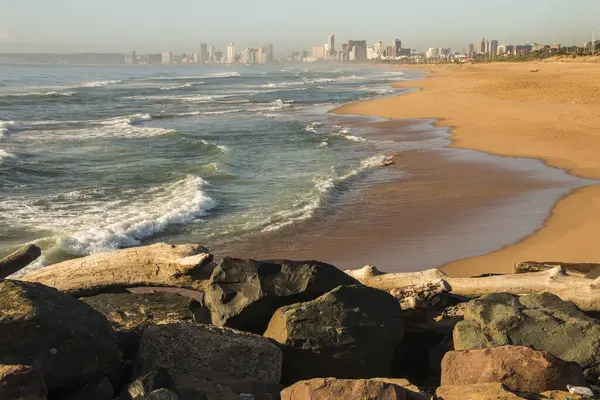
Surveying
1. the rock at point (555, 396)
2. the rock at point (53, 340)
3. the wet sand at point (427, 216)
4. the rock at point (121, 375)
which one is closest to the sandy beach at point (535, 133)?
the wet sand at point (427, 216)

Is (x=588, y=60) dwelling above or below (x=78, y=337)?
above

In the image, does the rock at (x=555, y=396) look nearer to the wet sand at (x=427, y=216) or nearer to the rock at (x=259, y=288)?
the rock at (x=259, y=288)

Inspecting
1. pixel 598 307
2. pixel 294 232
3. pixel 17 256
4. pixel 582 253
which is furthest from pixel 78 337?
→ pixel 582 253

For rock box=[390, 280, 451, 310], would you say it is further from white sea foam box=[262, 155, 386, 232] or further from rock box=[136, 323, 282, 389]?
white sea foam box=[262, 155, 386, 232]

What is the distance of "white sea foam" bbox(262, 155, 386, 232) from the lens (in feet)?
39.7

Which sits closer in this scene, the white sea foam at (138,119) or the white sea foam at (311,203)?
the white sea foam at (311,203)

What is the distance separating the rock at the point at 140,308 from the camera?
5368 mm

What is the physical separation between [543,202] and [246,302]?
33.3 feet

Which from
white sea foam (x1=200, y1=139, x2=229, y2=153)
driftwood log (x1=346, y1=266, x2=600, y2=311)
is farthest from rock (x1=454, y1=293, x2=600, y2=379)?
white sea foam (x1=200, y1=139, x2=229, y2=153)

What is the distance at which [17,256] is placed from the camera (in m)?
5.41

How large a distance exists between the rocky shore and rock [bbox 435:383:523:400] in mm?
14

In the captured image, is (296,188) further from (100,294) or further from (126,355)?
(126,355)

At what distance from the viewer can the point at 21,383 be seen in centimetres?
331

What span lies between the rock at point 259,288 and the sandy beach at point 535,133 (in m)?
Result: 4.53
